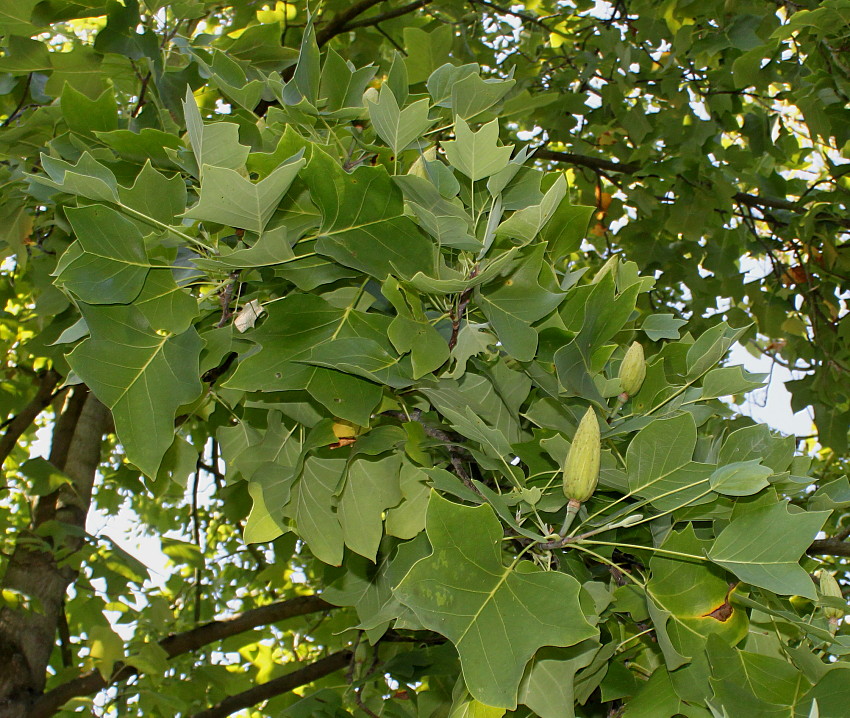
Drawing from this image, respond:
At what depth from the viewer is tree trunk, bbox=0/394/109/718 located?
2.26 m

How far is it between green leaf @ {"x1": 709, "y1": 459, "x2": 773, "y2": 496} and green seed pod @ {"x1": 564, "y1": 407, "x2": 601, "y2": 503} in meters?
0.13

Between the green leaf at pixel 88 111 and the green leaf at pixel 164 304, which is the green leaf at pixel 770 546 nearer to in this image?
the green leaf at pixel 164 304

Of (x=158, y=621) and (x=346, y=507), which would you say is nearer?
(x=346, y=507)

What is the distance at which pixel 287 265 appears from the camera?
96 cm

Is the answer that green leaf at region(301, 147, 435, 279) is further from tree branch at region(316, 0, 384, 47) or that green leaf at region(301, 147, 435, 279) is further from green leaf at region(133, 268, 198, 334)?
tree branch at region(316, 0, 384, 47)

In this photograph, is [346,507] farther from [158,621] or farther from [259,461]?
[158,621]

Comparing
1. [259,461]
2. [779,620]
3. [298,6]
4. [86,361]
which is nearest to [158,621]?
[259,461]

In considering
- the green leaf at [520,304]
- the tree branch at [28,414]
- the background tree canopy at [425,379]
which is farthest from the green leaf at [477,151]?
the tree branch at [28,414]

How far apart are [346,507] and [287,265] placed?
1.17 ft

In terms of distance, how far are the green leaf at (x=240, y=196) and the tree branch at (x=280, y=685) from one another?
5.97 feet

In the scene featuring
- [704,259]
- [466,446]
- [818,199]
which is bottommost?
[704,259]

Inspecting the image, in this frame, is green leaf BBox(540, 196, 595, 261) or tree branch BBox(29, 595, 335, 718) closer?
green leaf BBox(540, 196, 595, 261)

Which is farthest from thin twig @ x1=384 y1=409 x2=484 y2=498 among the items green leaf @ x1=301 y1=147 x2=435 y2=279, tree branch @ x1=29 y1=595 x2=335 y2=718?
tree branch @ x1=29 y1=595 x2=335 y2=718

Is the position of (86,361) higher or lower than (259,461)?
higher
